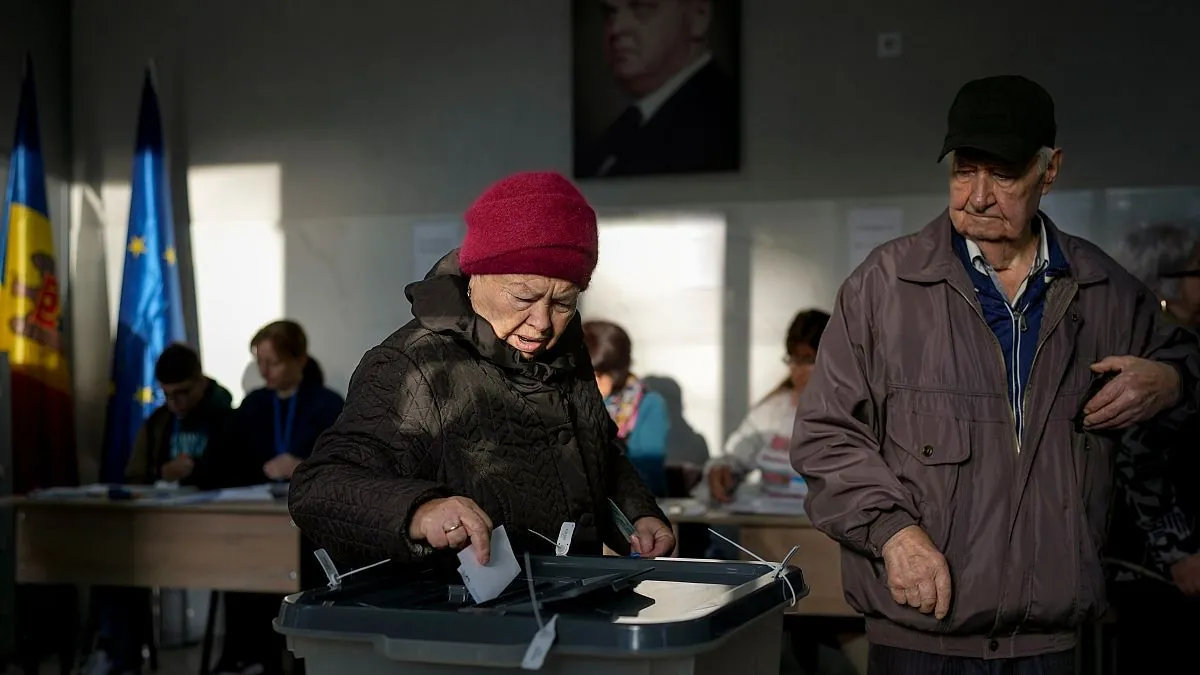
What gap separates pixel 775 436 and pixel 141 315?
114 inches

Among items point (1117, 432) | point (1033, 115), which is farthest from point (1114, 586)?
point (1033, 115)

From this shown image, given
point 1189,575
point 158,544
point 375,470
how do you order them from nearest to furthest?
point 375,470 → point 1189,575 → point 158,544

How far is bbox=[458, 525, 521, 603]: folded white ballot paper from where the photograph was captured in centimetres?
140

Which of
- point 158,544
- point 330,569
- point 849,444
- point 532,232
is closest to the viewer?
point 330,569

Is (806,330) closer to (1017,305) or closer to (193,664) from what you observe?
(1017,305)

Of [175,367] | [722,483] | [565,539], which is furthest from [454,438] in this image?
[175,367]

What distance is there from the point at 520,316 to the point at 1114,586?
219cm

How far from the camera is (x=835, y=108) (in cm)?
518

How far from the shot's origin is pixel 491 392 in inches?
70.2

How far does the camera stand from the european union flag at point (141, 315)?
5562mm

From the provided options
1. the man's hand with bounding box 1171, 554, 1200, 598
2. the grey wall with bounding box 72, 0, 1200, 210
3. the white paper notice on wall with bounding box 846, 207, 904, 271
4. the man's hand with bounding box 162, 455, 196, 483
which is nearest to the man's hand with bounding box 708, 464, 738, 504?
the white paper notice on wall with bounding box 846, 207, 904, 271

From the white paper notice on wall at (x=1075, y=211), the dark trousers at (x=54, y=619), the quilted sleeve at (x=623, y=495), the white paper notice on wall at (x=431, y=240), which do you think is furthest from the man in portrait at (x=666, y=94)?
the quilted sleeve at (x=623, y=495)

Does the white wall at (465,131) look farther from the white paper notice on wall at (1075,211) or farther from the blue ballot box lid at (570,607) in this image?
the blue ballot box lid at (570,607)

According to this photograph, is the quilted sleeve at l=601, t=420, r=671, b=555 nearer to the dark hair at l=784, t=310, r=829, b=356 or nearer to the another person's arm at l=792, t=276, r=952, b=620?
the another person's arm at l=792, t=276, r=952, b=620
